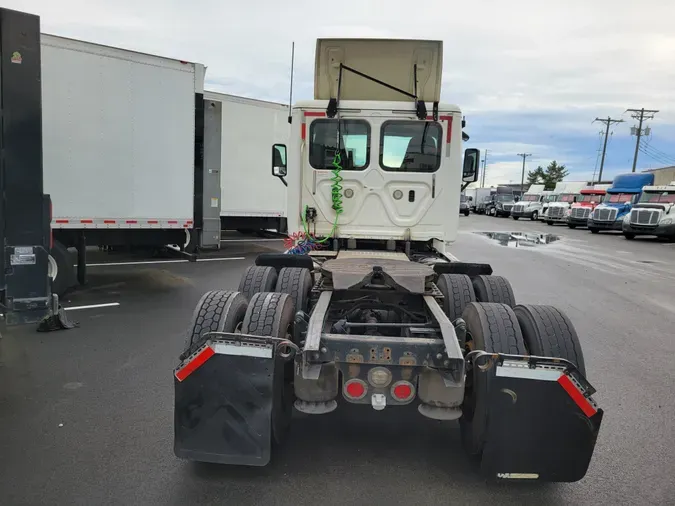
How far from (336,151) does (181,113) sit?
454cm

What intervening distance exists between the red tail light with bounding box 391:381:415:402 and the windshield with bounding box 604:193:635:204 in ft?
96.6

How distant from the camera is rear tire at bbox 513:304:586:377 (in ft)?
11.4

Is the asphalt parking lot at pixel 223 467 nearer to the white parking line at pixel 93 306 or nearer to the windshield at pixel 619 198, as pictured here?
the white parking line at pixel 93 306

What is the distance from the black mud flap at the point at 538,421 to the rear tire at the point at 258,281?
2.28 metres

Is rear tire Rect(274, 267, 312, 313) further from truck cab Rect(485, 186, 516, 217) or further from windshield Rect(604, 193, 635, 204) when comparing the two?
truck cab Rect(485, 186, 516, 217)

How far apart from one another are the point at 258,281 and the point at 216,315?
1160 mm

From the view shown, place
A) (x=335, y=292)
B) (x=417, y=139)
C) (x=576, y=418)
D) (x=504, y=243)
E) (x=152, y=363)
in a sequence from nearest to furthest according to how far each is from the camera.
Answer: (x=576, y=418), (x=335, y=292), (x=152, y=363), (x=417, y=139), (x=504, y=243)

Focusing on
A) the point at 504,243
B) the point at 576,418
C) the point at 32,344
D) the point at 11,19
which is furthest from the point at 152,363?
the point at 504,243

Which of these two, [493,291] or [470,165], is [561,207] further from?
[493,291]

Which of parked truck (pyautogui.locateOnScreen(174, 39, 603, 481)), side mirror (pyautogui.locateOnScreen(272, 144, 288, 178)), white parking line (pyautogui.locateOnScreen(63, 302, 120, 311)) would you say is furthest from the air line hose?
white parking line (pyautogui.locateOnScreen(63, 302, 120, 311))

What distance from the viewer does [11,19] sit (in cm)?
450

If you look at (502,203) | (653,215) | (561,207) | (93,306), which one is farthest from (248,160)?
(502,203)

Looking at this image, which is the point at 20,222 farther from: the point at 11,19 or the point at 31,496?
the point at 31,496

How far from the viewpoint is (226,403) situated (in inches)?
123
